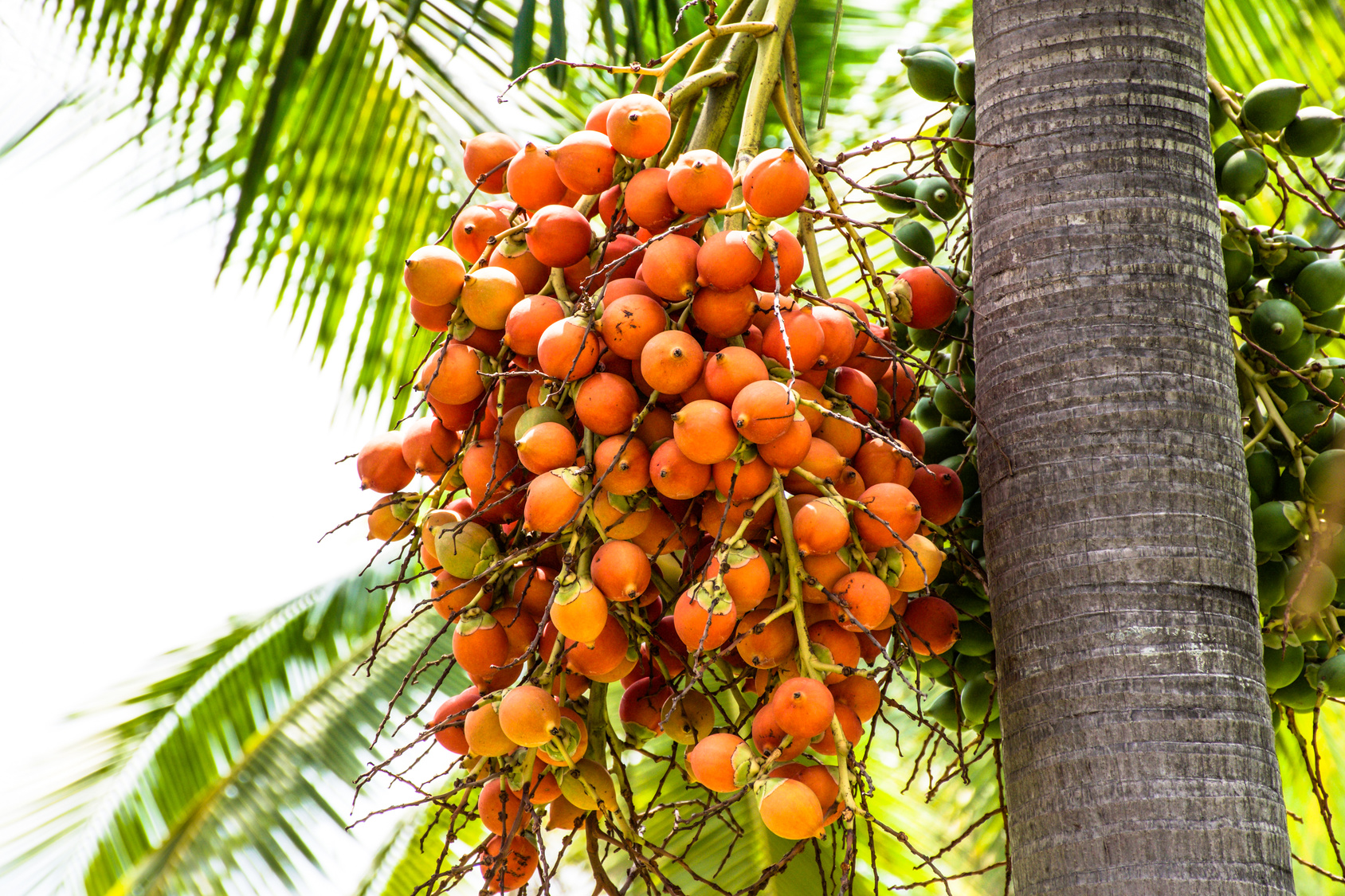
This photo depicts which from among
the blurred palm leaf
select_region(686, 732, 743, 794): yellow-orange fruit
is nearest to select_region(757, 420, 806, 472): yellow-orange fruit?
select_region(686, 732, 743, 794): yellow-orange fruit

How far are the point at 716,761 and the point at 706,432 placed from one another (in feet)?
0.80

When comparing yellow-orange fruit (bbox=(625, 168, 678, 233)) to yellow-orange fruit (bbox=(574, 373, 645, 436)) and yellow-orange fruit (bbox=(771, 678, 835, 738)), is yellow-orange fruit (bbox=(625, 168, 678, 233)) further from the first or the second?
yellow-orange fruit (bbox=(771, 678, 835, 738))

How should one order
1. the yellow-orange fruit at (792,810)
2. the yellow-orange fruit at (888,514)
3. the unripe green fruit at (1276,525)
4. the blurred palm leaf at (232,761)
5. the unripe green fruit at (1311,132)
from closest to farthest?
1. the yellow-orange fruit at (792,810)
2. the yellow-orange fruit at (888,514)
3. the unripe green fruit at (1276,525)
4. the unripe green fruit at (1311,132)
5. the blurred palm leaf at (232,761)

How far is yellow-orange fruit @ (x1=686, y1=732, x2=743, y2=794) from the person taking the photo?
817 mm

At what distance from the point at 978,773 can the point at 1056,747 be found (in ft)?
6.82

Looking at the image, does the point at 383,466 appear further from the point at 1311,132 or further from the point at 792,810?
the point at 1311,132

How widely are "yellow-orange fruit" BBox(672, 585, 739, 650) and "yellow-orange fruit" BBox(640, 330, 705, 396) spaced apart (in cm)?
16

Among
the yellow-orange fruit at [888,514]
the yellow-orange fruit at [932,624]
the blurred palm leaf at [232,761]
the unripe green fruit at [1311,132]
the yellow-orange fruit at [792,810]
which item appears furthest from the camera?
the blurred palm leaf at [232,761]

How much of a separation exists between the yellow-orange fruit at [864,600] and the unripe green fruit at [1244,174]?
670 millimetres

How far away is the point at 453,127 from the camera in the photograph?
2.96 m

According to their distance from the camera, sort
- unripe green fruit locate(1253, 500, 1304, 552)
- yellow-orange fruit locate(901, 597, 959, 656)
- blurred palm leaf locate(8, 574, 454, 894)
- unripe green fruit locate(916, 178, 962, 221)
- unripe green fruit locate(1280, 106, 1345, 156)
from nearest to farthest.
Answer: yellow-orange fruit locate(901, 597, 959, 656) → unripe green fruit locate(1253, 500, 1304, 552) → unripe green fruit locate(1280, 106, 1345, 156) → unripe green fruit locate(916, 178, 962, 221) → blurred palm leaf locate(8, 574, 454, 894)

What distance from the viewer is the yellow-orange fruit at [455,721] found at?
970 millimetres

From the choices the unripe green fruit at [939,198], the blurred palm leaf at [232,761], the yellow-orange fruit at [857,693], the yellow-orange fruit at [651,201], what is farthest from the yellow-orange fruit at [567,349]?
→ the blurred palm leaf at [232,761]

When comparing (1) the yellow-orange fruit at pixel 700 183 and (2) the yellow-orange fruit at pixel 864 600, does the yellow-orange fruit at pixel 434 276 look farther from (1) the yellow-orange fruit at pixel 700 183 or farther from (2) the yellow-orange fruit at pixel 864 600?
(2) the yellow-orange fruit at pixel 864 600
